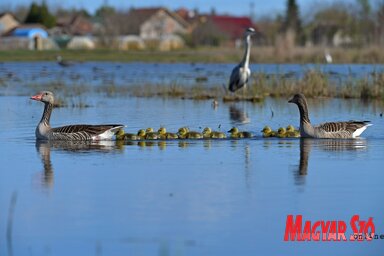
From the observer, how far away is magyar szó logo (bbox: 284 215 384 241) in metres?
9.11

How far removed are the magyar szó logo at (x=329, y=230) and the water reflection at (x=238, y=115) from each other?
34.9 ft

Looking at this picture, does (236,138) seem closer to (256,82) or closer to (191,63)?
(256,82)

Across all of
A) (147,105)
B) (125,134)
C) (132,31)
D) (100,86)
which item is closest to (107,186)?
(125,134)

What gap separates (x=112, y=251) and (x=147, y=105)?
16.7 metres

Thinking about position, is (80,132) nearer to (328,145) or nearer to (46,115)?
(46,115)

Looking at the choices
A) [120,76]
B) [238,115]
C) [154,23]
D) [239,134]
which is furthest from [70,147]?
[154,23]

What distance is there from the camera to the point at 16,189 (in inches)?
453

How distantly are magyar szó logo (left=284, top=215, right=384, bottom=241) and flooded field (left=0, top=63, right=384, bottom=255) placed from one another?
8 cm

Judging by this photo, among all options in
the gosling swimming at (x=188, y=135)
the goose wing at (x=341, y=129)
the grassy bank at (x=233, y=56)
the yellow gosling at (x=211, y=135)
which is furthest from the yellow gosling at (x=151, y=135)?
the grassy bank at (x=233, y=56)

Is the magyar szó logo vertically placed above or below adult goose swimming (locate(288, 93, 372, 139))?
below

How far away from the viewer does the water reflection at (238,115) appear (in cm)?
2062

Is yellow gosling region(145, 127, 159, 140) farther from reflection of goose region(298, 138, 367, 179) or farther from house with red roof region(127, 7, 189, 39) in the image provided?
house with red roof region(127, 7, 189, 39)

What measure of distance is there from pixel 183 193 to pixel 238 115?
11086mm

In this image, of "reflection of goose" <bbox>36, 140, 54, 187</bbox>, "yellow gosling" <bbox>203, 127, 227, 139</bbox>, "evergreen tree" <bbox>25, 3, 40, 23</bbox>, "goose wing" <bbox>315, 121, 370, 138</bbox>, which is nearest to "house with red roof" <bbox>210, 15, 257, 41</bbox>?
"evergreen tree" <bbox>25, 3, 40, 23</bbox>
